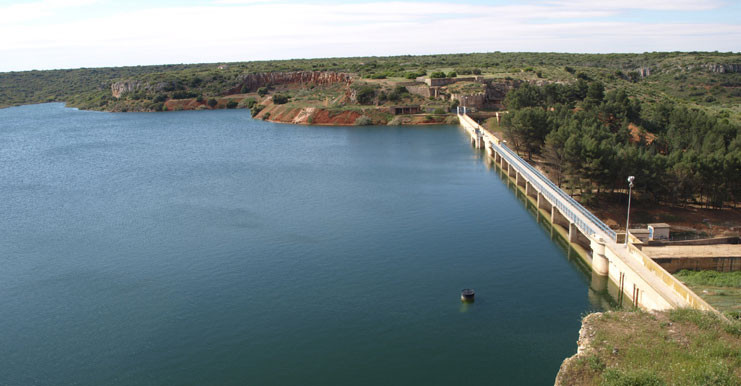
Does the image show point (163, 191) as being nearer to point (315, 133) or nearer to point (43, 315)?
point (43, 315)

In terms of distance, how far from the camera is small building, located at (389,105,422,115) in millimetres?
108812

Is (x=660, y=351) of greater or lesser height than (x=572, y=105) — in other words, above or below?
below

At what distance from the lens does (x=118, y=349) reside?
25156mm

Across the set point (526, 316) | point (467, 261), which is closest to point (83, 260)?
point (467, 261)

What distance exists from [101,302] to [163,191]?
26.0 metres

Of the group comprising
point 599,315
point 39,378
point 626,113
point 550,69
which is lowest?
point 39,378

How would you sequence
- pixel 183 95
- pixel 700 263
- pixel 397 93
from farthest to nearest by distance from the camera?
1. pixel 183 95
2. pixel 397 93
3. pixel 700 263

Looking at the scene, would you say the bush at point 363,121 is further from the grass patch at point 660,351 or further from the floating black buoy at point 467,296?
the grass patch at point 660,351

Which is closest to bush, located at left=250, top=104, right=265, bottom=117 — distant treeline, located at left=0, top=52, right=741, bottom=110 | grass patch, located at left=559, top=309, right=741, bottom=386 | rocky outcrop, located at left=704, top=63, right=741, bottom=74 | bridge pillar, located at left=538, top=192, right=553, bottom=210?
distant treeline, located at left=0, top=52, right=741, bottom=110

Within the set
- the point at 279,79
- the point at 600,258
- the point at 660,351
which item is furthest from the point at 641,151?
the point at 279,79

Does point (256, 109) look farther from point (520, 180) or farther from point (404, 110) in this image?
point (520, 180)

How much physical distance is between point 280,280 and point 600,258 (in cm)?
1884

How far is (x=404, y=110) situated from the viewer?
109 metres

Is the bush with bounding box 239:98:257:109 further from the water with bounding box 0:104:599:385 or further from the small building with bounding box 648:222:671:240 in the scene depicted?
the small building with bounding box 648:222:671:240
